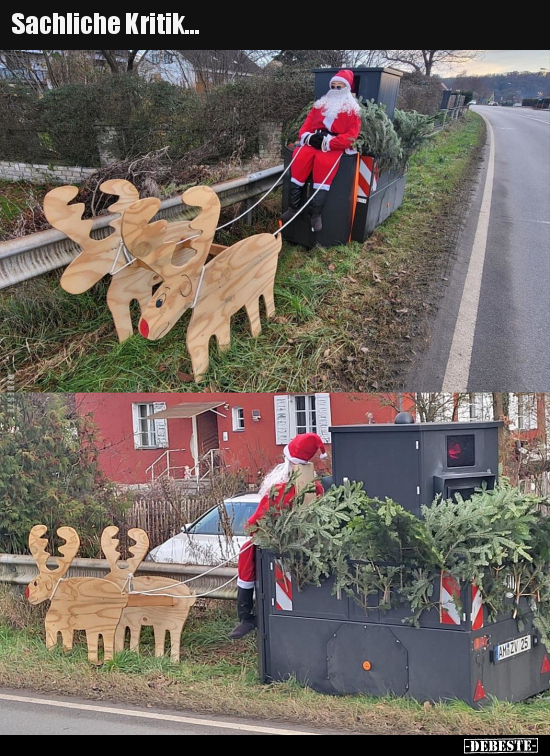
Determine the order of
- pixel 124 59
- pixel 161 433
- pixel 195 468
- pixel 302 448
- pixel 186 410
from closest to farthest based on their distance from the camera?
pixel 302 448, pixel 186 410, pixel 195 468, pixel 161 433, pixel 124 59

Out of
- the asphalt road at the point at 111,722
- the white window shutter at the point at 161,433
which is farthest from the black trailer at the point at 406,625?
the white window shutter at the point at 161,433

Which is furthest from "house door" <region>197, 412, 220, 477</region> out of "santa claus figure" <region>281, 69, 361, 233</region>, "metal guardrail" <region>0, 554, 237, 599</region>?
"santa claus figure" <region>281, 69, 361, 233</region>

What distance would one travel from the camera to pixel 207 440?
10.3 meters

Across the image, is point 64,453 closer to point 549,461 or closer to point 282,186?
point 282,186

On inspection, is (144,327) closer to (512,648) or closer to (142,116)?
(512,648)

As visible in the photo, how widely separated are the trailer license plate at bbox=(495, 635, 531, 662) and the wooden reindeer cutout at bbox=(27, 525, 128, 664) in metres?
3.21

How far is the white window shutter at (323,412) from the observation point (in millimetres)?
8403

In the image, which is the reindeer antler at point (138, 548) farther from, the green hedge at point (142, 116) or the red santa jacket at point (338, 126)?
the red santa jacket at point (338, 126)

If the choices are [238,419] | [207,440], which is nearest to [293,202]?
[238,419]

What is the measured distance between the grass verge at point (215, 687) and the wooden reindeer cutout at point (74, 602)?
0.16m

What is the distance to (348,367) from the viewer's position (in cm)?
709

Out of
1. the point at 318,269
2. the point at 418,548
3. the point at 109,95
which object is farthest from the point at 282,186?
the point at 418,548

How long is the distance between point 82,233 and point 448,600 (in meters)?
3.59

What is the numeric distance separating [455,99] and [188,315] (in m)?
18.9
